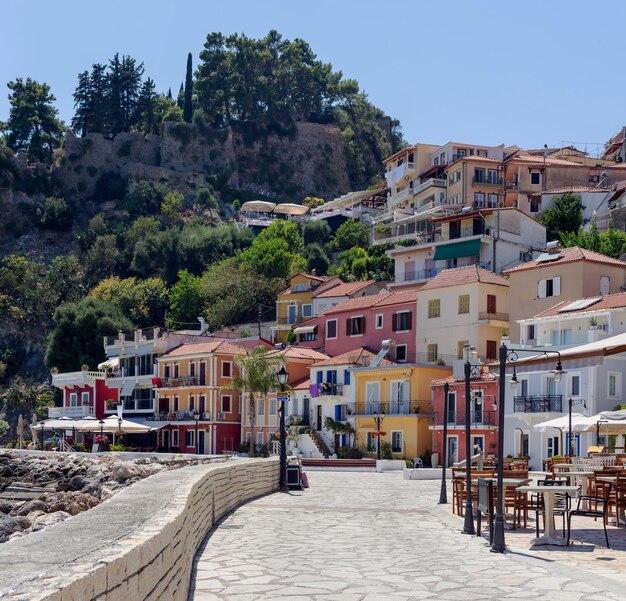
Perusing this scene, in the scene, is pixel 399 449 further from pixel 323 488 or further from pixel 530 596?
pixel 530 596

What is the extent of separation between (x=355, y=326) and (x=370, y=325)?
131 centimetres

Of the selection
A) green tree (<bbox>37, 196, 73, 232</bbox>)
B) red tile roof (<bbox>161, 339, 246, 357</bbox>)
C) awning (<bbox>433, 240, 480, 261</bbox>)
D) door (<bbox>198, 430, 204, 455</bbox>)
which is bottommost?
door (<bbox>198, 430, 204, 455</bbox>)

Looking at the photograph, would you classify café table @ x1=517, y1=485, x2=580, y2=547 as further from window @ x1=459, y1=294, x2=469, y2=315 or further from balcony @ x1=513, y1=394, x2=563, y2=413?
window @ x1=459, y1=294, x2=469, y2=315

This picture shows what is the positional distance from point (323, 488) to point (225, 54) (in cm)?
9498

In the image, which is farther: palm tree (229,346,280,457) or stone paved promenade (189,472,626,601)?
palm tree (229,346,280,457)

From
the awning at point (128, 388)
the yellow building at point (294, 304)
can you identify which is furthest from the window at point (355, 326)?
the awning at point (128, 388)

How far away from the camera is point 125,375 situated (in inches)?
2840

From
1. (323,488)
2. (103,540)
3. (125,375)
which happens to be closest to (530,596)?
(103,540)

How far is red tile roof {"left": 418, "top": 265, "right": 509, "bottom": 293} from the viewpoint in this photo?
5591 centimetres

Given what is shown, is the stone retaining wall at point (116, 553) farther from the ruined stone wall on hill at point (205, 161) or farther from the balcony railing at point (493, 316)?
the ruined stone wall on hill at point (205, 161)

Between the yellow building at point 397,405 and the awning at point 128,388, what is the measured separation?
21886 millimetres

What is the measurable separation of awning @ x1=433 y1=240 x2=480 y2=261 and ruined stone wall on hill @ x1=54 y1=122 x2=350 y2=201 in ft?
155

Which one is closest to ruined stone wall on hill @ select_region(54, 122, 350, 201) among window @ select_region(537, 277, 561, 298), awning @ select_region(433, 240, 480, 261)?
awning @ select_region(433, 240, 480, 261)

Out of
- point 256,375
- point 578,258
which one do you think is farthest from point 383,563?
point 256,375
